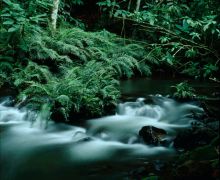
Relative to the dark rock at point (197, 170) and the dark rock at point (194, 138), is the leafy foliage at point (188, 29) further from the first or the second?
the dark rock at point (197, 170)

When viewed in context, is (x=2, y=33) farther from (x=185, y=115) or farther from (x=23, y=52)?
(x=185, y=115)

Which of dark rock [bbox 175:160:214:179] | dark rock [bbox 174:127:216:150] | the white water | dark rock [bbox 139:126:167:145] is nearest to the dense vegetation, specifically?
the white water

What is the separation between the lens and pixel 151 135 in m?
5.98

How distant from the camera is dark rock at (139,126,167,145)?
5859mm

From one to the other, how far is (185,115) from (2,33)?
5744 millimetres

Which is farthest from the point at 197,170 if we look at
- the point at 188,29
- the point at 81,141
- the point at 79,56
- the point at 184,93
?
Result: the point at 79,56

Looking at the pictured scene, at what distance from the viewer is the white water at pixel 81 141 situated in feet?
16.5

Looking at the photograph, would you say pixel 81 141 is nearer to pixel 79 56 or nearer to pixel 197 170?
pixel 197 170

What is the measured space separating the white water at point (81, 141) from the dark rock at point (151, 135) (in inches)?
4.4

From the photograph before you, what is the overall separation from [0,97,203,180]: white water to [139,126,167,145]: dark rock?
0.11 metres

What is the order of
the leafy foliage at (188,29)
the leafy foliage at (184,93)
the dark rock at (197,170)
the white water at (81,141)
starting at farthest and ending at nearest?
the leafy foliage at (184,93) < the white water at (81,141) < the leafy foliage at (188,29) < the dark rock at (197,170)

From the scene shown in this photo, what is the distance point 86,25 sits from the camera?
14.5 m

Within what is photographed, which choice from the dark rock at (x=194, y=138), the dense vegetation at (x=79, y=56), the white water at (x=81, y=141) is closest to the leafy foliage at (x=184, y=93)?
the white water at (x=81, y=141)

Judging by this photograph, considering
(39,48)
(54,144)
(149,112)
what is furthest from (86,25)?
(54,144)
